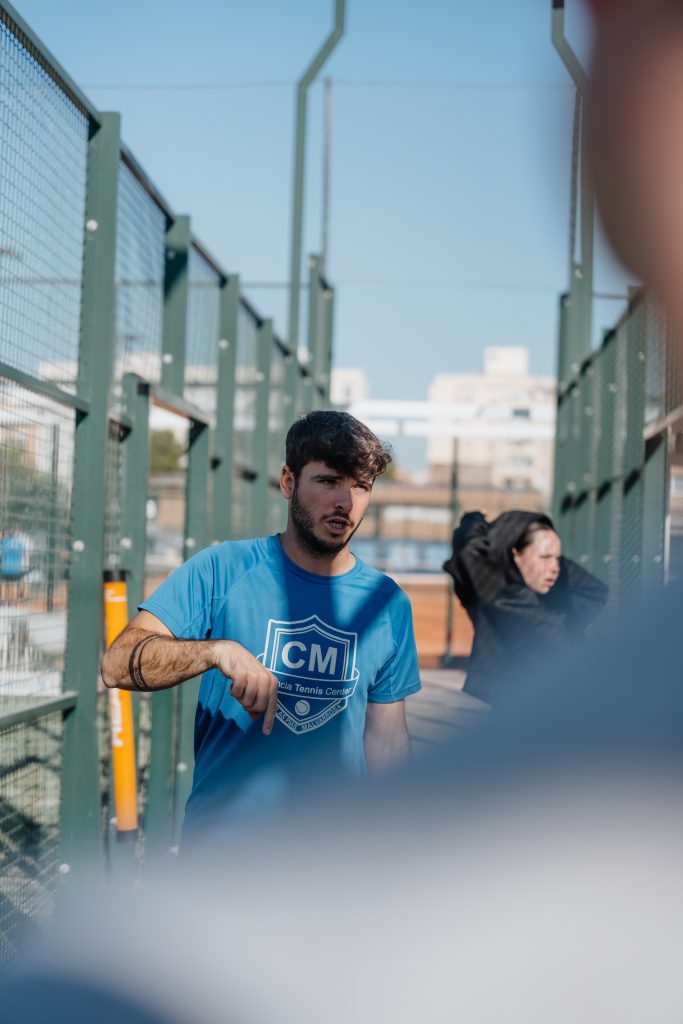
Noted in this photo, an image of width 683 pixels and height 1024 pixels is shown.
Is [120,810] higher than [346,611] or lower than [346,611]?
lower

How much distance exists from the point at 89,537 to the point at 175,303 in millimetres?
1652

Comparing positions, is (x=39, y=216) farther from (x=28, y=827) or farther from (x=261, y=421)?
(x=261, y=421)

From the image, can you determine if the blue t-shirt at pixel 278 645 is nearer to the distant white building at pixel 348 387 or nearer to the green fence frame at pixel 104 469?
the green fence frame at pixel 104 469

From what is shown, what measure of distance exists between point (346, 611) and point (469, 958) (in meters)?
2.08

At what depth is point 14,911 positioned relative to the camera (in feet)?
11.7

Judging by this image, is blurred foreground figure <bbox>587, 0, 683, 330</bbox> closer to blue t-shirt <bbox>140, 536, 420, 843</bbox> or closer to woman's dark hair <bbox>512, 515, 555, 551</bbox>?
blue t-shirt <bbox>140, 536, 420, 843</bbox>

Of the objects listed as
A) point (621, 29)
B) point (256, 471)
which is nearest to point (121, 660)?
point (621, 29)

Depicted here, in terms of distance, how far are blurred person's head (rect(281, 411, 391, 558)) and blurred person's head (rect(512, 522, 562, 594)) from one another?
7.32 ft

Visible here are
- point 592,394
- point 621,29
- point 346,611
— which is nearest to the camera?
point 621,29

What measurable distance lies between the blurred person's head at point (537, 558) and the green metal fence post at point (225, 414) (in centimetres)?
203

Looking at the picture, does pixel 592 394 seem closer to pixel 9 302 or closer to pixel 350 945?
pixel 9 302

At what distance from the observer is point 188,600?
2.80 metres

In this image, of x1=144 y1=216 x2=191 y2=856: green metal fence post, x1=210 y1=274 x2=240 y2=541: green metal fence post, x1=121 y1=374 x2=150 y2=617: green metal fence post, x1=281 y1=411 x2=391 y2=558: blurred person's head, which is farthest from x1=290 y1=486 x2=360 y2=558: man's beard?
x1=210 y1=274 x2=240 y2=541: green metal fence post

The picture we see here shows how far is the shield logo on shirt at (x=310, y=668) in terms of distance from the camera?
2770 mm
